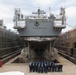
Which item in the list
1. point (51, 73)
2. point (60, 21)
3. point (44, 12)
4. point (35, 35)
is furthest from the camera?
point (44, 12)

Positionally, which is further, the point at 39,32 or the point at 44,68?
the point at 39,32

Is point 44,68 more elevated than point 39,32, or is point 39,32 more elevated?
point 39,32

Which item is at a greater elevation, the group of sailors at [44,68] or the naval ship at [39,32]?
the naval ship at [39,32]

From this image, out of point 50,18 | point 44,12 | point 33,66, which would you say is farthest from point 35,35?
point 33,66

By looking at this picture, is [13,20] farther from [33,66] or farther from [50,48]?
[33,66]

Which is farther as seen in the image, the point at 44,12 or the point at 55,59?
the point at 44,12

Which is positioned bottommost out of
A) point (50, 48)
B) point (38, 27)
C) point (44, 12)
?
point (50, 48)

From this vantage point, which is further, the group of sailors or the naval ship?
the naval ship

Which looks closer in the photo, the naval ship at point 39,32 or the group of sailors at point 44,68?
the group of sailors at point 44,68

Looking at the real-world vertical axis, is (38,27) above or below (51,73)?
above

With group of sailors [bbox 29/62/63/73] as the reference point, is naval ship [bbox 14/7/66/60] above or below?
above

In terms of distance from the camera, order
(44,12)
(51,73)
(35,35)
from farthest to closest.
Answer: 1. (44,12)
2. (35,35)
3. (51,73)

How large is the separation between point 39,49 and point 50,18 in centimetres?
417

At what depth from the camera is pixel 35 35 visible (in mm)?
24125
